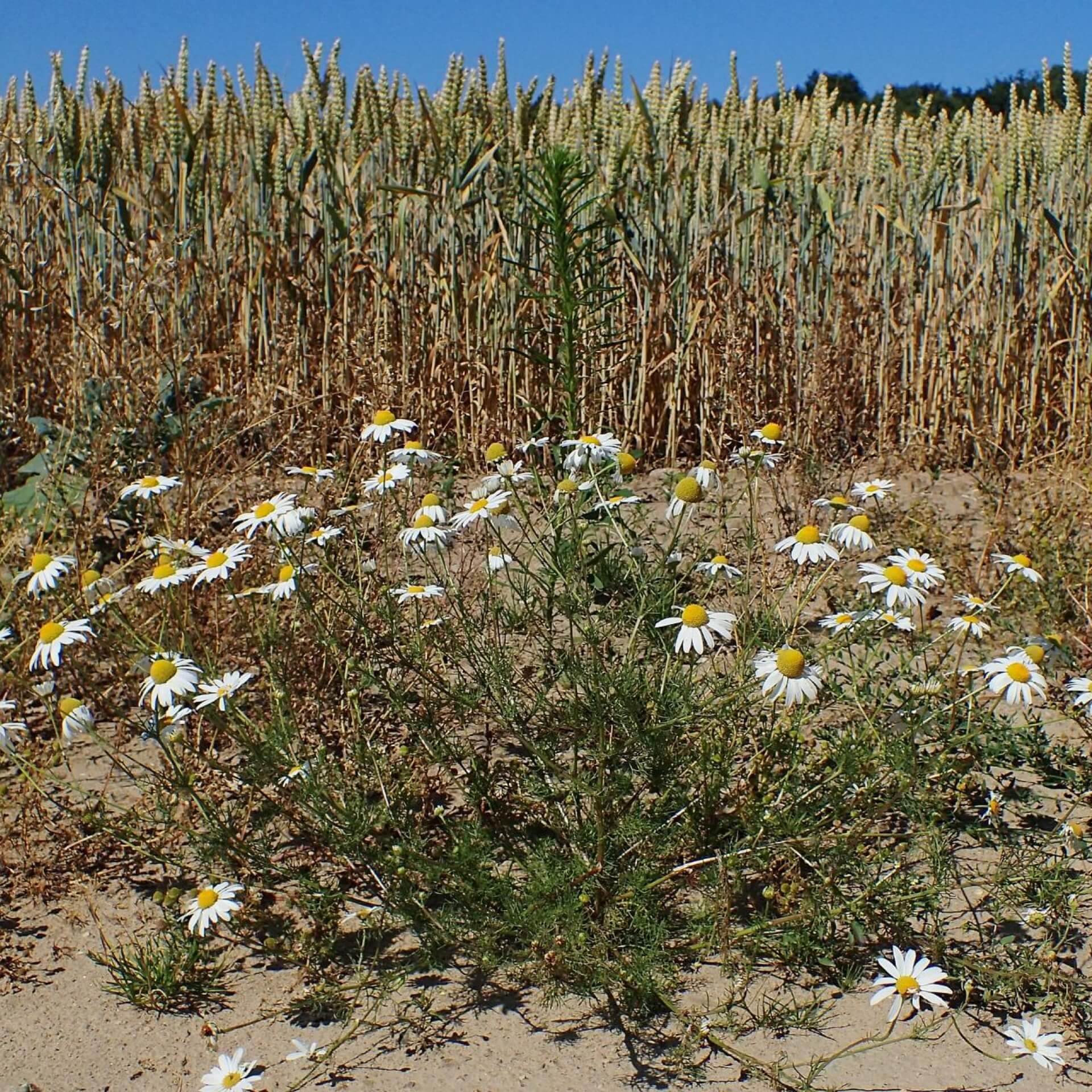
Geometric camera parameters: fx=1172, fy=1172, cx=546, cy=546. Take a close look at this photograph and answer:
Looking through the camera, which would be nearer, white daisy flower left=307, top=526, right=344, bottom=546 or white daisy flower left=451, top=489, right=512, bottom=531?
white daisy flower left=451, top=489, right=512, bottom=531

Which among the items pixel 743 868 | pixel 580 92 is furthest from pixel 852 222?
pixel 743 868

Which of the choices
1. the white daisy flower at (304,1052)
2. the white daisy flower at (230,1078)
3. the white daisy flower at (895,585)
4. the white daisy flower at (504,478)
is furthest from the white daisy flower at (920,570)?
the white daisy flower at (230,1078)

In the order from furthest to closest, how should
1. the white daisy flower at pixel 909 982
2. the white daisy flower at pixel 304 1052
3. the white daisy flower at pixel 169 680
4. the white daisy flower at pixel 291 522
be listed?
the white daisy flower at pixel 291 522 → the white daisy flower at pixel 169 680 → the white daisy flower at pixel 304 1052 → the white daisy flower at pixel 909 982

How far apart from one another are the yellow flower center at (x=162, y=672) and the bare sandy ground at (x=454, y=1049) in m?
0.72

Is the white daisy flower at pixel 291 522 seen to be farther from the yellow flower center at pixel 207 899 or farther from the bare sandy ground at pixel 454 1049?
the bare sandy ground at pixel 454 1049

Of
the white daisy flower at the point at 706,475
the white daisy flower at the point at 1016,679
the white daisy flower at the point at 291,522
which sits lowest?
the white daisy flower at the point at 1016,679

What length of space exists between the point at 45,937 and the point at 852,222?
4.87 metres

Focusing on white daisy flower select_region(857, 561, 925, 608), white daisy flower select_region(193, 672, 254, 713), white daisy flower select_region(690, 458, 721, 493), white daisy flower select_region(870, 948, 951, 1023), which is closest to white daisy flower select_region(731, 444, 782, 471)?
white daisy flower select_region(690, 458, 721, 493)

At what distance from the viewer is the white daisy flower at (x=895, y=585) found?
243cm

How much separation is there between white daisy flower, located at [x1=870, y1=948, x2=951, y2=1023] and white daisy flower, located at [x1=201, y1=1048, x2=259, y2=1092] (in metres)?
1.18

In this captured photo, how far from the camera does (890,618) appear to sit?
243cm

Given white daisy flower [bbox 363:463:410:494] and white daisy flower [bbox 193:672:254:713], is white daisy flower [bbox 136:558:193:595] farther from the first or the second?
white daisy flower [bbox 363:463:410:494]

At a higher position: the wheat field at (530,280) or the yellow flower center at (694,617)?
the wheat field at (530,280)

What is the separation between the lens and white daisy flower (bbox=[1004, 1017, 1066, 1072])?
86.3 inches
